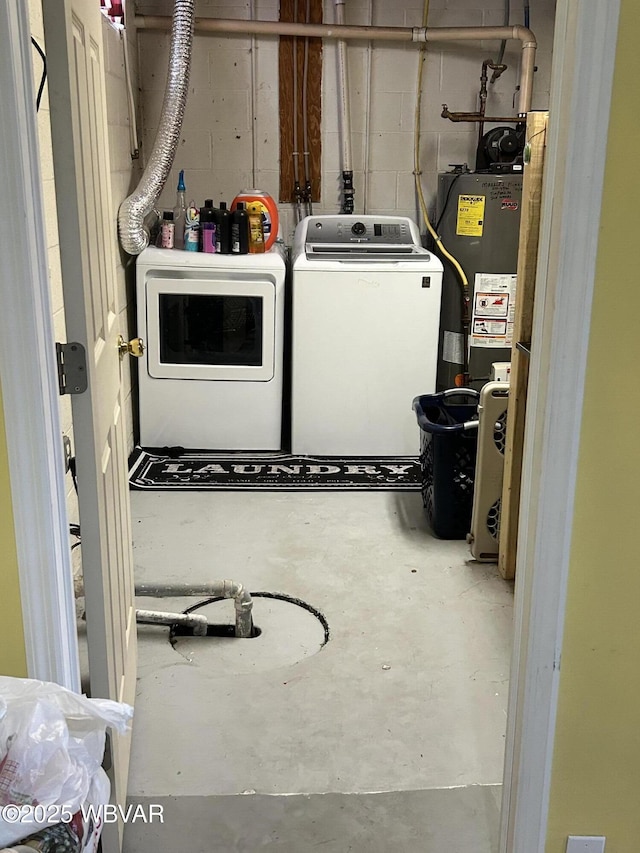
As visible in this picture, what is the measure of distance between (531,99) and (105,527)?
3.61 metres

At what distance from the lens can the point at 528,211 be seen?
99.0 inches

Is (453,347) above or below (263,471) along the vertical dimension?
above

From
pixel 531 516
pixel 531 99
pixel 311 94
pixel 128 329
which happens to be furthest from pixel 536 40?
pixel 531 516

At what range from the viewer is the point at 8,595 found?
1.31 metres

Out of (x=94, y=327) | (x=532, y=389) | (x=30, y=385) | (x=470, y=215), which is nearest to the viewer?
(x=30, y=385)

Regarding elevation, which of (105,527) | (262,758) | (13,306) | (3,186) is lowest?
(262,758)

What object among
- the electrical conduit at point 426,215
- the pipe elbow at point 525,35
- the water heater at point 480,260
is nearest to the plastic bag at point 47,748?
the electrical conduit at point 426,215

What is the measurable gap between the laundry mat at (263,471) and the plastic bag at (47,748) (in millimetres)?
2552

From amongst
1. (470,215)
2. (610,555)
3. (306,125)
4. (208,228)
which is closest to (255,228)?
(208,228)

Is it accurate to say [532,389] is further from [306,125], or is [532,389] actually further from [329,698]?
[306,125]

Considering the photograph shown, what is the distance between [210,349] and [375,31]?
1.81 meters

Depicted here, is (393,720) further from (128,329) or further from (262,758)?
(128,329)

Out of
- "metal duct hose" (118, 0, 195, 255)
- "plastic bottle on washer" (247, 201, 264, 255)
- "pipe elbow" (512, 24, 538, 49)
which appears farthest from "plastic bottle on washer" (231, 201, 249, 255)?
"pipe elbow" (512, 24, 538, 49)

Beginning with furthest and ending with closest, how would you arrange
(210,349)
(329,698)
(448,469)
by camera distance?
(210,349) < (448,469) < (329,698)
